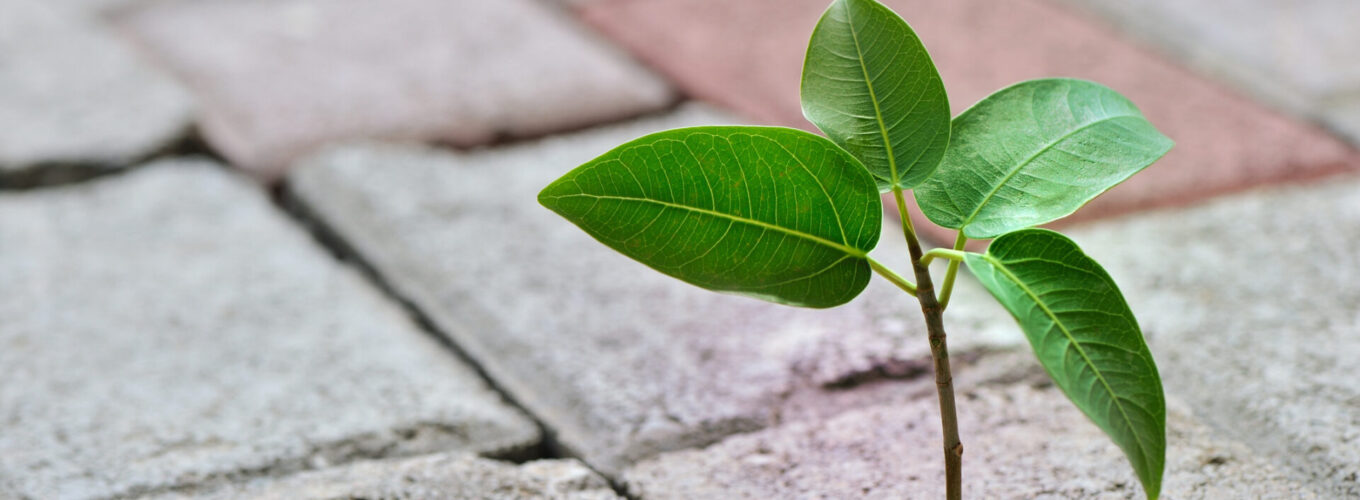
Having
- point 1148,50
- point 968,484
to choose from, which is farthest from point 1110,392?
point 1148,50

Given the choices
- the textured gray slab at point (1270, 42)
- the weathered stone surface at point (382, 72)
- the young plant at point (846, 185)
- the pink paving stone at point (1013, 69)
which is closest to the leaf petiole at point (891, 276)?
the young plant at point (846, 185)

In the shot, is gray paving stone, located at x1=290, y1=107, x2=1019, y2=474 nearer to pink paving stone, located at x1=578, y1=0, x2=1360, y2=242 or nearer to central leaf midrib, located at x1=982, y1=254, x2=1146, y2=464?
pink paving stone, located at x1=578, y1=0, x2=1360, y2=242

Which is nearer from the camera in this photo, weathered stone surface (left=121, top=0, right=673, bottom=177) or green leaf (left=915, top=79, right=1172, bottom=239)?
green leaf (left=915, top=79, right=1172, bottom=239)

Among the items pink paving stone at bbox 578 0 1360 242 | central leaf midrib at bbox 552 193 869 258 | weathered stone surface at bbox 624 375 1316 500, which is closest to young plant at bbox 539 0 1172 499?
central leaf midrib at bbox 552 193 869 258

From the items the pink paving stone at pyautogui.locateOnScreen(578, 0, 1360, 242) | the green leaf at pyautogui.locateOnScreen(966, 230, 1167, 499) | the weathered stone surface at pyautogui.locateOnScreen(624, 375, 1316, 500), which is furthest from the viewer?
the pink paving stone at pyautogui.locateOnScreen(578, 0, 1360, 242)

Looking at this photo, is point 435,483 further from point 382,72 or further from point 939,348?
point 382,72

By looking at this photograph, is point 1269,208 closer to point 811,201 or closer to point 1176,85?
point 1176,85

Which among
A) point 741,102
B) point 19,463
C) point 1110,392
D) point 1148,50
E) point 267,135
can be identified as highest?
point 1148,50

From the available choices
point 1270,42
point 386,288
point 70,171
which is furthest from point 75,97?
point 1270,42
